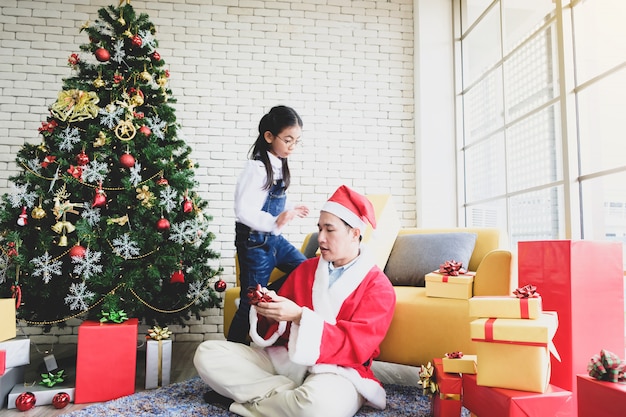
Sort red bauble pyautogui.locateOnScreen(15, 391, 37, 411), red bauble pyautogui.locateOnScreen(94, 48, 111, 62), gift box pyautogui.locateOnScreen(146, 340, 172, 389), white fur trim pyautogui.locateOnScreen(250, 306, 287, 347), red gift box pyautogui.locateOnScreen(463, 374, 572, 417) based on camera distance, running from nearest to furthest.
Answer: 1. red gift box pyautogui.locateOnScreen(463, 374, 572, 417)
2. white fur trim pyautogui.locateOnScreen(250, 306, 287, 347)
3. red bauble pyautogui.locateOnScreen(15, 391, 37, 411)
4. gift box pyautogui.locateOnScreen(146, 340, 172, 389)
5. red bauble pyautogui.locateOnScreen(94, 48, 111, 62)

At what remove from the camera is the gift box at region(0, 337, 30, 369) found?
83.4 inches

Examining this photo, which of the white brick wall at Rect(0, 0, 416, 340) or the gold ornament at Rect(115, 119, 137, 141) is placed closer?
the gold ornament at Rect(115, 119, 137, 141)

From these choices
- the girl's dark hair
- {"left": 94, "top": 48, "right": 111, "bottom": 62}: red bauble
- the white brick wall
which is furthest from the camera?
the white brick wall

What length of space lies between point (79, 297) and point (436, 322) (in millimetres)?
1846

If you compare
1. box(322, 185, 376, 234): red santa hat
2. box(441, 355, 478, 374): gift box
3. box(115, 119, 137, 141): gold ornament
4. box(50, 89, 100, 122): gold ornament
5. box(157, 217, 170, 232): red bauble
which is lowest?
box(441, 355, 478, 374): gift box

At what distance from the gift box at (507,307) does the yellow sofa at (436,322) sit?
46 cm

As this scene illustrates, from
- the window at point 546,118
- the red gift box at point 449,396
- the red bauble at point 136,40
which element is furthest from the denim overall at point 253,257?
the window at point 546,118

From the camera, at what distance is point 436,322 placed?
2.12 meters

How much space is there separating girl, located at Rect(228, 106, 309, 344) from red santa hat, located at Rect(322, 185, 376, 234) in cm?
18

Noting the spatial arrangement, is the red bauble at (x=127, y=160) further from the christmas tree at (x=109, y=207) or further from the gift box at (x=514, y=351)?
the gift box at (x=514, y=351)

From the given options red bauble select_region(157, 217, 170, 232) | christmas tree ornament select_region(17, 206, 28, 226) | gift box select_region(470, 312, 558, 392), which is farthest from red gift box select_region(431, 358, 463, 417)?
christmas tree ornament select_region(17, 206, 28, 226)

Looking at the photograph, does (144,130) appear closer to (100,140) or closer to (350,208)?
(100,140)

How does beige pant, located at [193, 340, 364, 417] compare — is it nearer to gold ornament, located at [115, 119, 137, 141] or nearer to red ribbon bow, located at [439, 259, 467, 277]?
red ribbon bow, located at [439, 259, 467, 277]

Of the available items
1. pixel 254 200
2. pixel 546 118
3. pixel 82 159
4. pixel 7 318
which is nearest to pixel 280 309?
pixel 254 200
